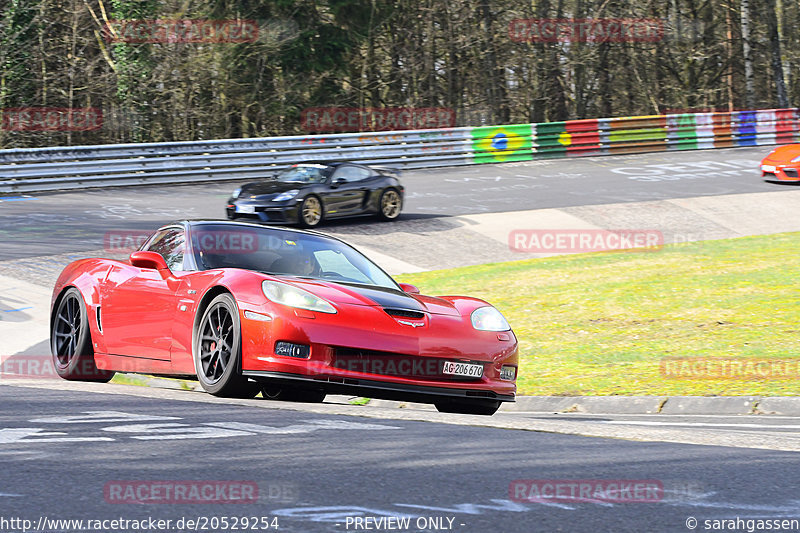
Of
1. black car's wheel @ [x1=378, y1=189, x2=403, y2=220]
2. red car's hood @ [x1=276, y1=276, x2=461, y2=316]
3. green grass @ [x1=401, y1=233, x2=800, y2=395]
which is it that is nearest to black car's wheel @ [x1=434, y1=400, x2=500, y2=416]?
red car's hood @ [x1=276, y1=276, x2=461, y2=316]

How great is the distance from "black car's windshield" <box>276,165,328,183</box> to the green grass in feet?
14.9

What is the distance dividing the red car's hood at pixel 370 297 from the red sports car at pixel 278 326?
0.06ft

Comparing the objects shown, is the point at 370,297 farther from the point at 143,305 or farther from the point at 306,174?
the point at 306,174

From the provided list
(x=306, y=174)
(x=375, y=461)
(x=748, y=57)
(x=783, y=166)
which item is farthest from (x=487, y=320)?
(x=748, y=57)

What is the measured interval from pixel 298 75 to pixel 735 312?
91.5 ft

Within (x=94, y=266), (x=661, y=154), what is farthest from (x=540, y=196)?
(x=94, y=266)

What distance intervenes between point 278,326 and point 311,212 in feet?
46.3

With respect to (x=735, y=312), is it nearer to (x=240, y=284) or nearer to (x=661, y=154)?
(x=240, y=284)

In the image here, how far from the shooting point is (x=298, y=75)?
A: 3797 centimetres

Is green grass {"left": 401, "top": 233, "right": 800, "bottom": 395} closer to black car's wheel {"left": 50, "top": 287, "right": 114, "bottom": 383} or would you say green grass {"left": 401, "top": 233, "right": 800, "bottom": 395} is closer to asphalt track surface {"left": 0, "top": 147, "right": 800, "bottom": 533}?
asphalt track surface {"left": 0, "top": 147, "right": 800, "bottom": 533}

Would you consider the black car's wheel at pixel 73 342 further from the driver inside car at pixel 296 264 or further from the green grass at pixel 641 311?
the green grass at pixel 641 311

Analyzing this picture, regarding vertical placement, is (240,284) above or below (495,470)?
above

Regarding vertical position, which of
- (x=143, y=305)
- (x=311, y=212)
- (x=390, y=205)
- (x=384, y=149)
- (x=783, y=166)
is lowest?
(x=783, y=166)

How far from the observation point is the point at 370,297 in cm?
735
